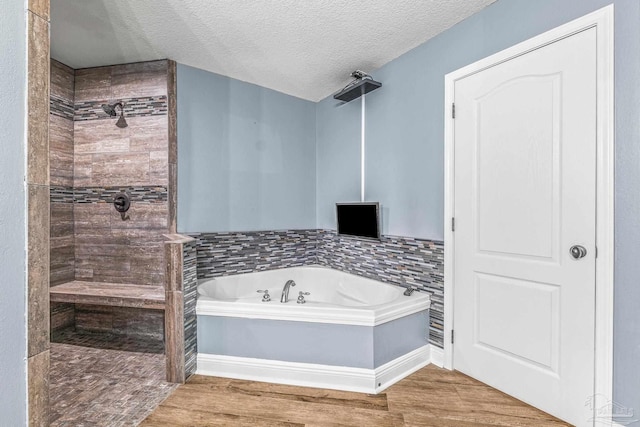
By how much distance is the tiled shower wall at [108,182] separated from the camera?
283 cm

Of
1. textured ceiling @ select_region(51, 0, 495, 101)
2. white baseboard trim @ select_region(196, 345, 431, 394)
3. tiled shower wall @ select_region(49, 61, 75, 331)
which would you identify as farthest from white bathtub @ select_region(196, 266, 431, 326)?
textured ceiling @ select_region(51, 0, 495, 101)

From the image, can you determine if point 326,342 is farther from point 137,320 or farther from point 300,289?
point 137,320

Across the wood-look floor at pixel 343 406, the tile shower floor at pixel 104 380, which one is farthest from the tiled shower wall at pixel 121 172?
the wood-look floor at pixel 343 406

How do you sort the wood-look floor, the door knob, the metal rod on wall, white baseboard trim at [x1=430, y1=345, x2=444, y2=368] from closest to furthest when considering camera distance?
the door knob → the wood-look floor → white baseboard trim at [x1=430, y1=345, x2=444, y2=368] → the metal rod on wall

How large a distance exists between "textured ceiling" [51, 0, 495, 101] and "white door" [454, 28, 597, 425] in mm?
634

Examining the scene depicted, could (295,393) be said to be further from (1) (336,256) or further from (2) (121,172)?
(2) (121,172)

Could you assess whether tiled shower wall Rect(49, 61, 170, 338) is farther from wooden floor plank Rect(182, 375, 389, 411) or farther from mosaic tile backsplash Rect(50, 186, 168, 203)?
wooden floor plank Rect(182, 375, 389, 411)

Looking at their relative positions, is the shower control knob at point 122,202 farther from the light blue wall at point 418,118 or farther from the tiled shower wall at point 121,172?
the light blue wall at point 418,118

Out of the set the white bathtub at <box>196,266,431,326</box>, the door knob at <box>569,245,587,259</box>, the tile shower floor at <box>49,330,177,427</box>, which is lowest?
the tile shower floor at <box>49,330,177,427</box>

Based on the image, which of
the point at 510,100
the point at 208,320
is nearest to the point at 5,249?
the point at 208,320

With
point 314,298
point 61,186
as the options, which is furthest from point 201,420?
point 61,186

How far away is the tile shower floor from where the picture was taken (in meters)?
1.83

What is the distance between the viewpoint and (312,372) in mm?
2135

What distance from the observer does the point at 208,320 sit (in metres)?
2.31
